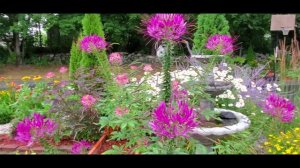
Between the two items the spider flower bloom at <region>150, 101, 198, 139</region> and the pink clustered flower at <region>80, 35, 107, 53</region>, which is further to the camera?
the pink clustered flower at <region>80, 35, 107, 53</region>

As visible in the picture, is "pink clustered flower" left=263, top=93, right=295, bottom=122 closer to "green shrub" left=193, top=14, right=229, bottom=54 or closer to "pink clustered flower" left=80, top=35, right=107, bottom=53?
"pink clustered flower" left=80, top=35, right=107, bottom=53

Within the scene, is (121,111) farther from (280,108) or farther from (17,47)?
(17,47)

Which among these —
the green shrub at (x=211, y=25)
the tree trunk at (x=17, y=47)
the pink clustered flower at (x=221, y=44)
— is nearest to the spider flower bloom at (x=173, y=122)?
the pink clustered flower at (x=221, y=44)

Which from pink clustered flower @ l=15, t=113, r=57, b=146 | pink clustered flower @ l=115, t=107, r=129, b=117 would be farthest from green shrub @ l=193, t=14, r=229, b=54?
pink clustered flower @ l=15, t=113, r=57, b=146

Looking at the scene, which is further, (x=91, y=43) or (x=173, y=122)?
(x=91, y=43)

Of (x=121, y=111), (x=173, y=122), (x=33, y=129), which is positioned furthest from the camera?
(x=121, y=111)

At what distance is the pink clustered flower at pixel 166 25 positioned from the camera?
5.26 feet

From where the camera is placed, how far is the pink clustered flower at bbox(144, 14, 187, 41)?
160 centimetres

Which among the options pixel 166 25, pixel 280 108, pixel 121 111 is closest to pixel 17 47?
pixel 121 111

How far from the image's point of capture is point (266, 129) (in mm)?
1979

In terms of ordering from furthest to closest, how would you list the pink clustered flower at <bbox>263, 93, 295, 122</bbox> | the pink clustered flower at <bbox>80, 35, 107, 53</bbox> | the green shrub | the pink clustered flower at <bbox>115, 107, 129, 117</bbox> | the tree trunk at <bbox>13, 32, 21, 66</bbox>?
the tree trunk at <bbox>13, 32, 21, 66</bbox> → the green shrub → the pink clustered flower at <bbox>80, 35, 107, 53</bbox> → the pink clustered flower at <bbox>115, 107, 129, 117</bbox> → the pink clustered flower at <bbox>263, 93, 295, 122</bbox>

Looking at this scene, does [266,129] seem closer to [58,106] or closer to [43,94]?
[58,106]

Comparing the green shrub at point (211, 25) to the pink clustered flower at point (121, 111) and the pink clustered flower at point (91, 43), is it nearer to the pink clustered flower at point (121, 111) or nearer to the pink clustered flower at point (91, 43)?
the pink clustered flower at point (91, 43)

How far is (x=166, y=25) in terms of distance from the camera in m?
1.64
